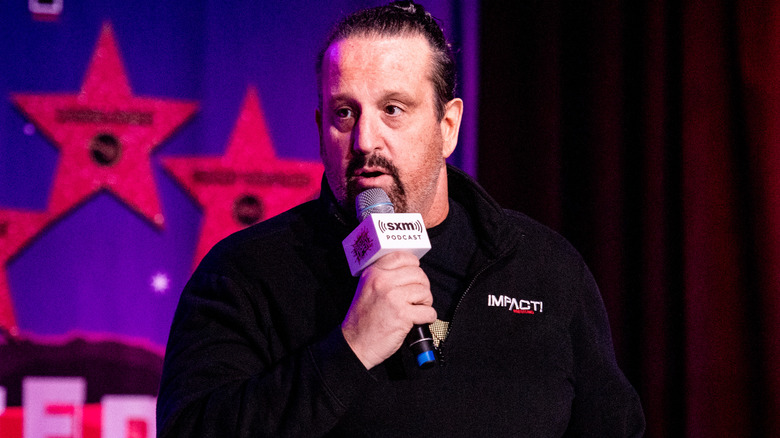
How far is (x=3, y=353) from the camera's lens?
274 cm

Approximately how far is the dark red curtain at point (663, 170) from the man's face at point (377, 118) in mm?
1289

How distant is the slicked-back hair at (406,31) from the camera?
150 cm

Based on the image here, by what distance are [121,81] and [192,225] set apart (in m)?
0.71

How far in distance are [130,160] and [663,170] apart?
7.36 ft

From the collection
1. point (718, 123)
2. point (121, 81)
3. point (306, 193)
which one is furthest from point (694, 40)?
point (121, 81)

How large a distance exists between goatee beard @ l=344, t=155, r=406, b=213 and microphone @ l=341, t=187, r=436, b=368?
0.17 meters

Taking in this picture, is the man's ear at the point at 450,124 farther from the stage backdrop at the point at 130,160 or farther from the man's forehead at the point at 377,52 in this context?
the stage backdrop at the point at 130,160

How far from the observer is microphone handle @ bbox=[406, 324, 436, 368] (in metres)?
1.08

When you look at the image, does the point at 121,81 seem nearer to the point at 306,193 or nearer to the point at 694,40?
the point at 306,193

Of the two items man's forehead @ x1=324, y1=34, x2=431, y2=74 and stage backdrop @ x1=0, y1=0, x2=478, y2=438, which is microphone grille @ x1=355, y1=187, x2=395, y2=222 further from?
stage backdrop @ x1=0, y1=0, x2=478, y2=438

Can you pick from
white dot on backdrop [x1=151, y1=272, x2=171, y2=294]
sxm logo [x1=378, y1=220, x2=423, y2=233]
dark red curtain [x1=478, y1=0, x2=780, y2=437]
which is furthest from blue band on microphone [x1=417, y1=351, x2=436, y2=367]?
white dot on backdrop [x1=151, y1=272, x2=171, y2=294]

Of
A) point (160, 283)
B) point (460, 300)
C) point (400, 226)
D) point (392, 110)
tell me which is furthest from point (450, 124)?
point (160, 283)

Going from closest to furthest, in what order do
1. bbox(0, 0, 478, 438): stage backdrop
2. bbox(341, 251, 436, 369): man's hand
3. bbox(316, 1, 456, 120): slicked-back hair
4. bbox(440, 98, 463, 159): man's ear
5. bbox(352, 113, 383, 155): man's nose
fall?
bbox(341, 251, 436, 369): man's hand
bbox(352, 113, 383, 155): man's nose
bbox(316, 1, 456, 120): slicked-back hair
bbox(440, 98, 463, 159): man's ear
bbox(0, 0, 478, 438): stage backdrop

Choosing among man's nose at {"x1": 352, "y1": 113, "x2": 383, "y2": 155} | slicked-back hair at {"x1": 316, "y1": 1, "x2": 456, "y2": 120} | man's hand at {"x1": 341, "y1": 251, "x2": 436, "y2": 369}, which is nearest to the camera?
man's hand at {"x1": 341, "y1": 251, "x2": 436, "y2": 369}
